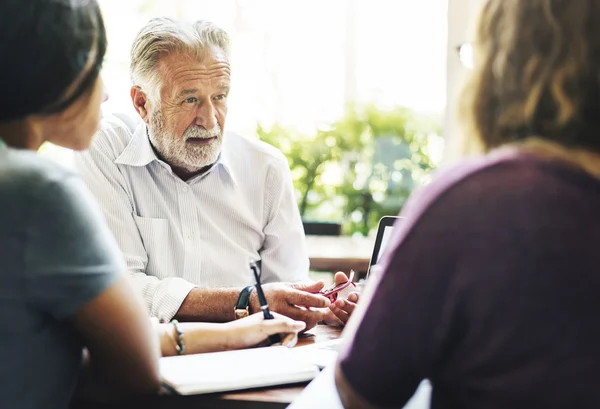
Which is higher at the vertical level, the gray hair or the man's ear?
the gray hair

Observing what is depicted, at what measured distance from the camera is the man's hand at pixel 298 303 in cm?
168

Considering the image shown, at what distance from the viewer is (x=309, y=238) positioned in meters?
3.85

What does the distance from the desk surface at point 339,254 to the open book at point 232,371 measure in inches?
71.6

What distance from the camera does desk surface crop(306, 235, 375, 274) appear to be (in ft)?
10.6

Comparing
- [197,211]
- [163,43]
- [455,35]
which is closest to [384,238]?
[197,211]

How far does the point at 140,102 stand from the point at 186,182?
27 cm

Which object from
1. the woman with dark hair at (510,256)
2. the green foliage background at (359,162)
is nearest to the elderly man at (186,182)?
the woman with dark hair at (510,256)

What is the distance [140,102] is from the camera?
2.19 metres

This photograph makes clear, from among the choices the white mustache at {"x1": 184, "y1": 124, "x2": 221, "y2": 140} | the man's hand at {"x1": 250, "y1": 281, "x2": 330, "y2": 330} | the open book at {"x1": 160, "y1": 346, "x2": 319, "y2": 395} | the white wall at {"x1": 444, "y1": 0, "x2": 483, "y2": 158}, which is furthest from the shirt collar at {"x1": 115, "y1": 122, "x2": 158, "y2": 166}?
the white wall at {"x1": 444, "y1": 0, "x2": 483, "y2": 158}

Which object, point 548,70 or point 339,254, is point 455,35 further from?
point 548,70

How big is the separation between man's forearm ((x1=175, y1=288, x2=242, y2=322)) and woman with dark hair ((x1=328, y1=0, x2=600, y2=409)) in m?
0.83

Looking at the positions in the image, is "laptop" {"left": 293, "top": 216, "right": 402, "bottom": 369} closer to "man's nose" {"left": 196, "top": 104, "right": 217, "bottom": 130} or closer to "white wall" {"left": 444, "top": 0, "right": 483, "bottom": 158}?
"man's nose" {"left": 196, "top": 104, "right": 217, "bottom": 130}

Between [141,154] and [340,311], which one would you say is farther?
[141,154]

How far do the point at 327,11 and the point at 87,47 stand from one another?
3.51m
